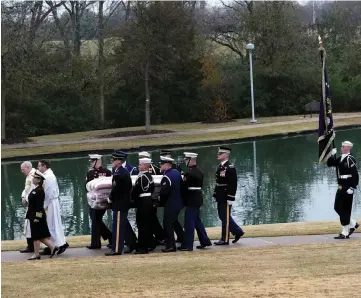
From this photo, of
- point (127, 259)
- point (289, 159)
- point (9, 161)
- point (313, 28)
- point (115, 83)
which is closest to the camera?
point (127, 259)

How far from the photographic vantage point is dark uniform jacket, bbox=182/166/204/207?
37.3ft

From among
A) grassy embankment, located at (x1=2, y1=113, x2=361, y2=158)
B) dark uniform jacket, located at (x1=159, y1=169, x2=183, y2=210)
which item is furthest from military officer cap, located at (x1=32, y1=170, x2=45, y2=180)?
grassy embankment, located at (x1=2, y1=113, x2=361, y2=158)

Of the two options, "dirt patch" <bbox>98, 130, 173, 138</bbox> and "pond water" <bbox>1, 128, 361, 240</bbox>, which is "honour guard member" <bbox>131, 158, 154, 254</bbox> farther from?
"dirt patch" <bbox>98, 130, 173, 138</bbox>

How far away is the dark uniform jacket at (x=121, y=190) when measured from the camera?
10.8 m

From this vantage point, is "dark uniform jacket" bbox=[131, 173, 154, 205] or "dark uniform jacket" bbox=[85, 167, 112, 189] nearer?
"dark uniform jacket" bbox=[131, 173, 154, 205]

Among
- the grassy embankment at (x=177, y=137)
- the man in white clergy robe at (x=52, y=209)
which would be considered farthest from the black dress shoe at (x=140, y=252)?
the grassy embankment at (x=177, y=137)

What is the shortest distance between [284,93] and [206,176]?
2706cm

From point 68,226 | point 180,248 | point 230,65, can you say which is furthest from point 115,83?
point 180,248

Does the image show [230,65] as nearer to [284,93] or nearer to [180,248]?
[284,93]

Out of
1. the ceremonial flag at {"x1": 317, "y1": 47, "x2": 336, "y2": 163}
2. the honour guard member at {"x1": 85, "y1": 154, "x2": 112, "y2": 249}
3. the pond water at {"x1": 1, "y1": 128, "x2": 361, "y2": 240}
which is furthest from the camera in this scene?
the pond water at {"x1": 1, "y1": 128, "x2": 361, "y2": 240}

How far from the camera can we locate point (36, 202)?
10.8m

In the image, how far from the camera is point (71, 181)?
24.8m

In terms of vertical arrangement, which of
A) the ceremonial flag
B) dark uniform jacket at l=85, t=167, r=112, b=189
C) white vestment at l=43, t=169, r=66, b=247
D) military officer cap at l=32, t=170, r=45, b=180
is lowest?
white vestment at l=43, t=169, r=66, b=247

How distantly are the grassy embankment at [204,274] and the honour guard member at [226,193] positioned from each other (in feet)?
2.68
